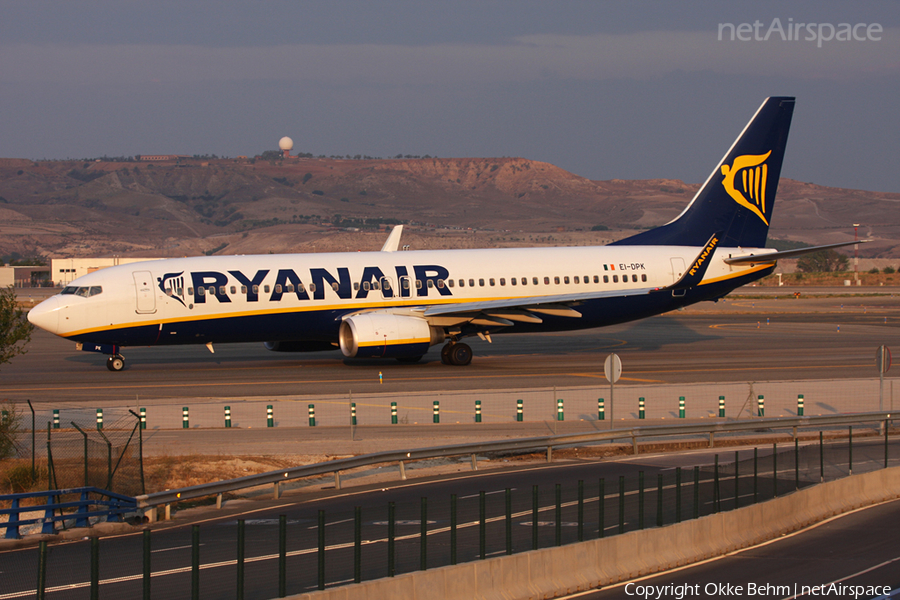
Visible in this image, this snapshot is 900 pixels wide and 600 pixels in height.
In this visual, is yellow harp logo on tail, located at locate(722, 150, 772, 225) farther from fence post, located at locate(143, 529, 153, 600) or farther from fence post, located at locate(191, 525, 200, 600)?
fence post, located at locate(143, 529, 153, 600)

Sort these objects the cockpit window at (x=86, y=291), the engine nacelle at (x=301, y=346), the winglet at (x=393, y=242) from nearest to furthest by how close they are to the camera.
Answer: the cockpit window at (x=86, y=291) < the engine nacelle at (x=301, y=346) < the winglet at (x=393, y=242)

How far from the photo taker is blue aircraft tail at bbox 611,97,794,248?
44875 mm

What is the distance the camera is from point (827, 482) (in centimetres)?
1803

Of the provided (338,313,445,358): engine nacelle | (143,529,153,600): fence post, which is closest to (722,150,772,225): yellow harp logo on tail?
(338,313,445,358): engine nacelle

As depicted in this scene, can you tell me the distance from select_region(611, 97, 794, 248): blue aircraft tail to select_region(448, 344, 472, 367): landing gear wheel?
10262 mm

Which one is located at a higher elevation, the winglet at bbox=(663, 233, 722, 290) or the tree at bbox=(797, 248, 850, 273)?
the tree at bbox=(797, 248, 850, 273)

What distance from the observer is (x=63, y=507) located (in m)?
16.1

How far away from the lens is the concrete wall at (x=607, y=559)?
454 inches

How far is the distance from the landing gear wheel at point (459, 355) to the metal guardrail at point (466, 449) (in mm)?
15468

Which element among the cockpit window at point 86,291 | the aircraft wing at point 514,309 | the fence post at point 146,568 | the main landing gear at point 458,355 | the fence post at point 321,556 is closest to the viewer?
the fence post at point 146,568

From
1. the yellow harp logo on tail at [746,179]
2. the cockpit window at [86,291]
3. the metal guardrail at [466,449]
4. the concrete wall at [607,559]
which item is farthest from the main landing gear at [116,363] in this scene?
the concrete wall at [607,559]

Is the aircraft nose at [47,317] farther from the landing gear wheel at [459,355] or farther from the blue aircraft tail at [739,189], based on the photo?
the blue aircraft tail at [739,189]

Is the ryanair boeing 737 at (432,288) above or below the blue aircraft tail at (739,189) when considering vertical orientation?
below

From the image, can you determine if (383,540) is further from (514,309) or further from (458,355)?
(458,355)
